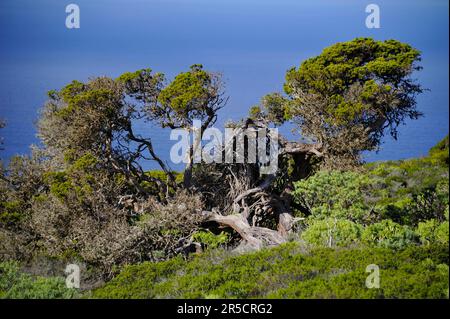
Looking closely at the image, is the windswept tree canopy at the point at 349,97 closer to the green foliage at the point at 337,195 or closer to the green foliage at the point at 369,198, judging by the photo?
the green foliage at the point at 369,198

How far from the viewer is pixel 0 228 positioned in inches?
782

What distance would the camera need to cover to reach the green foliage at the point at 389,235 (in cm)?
1495

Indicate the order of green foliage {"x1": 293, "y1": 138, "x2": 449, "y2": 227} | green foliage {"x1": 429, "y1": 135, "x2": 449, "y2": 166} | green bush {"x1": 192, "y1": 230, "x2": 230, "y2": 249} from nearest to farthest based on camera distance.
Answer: green foliage {"x1": 429, "y1": 135, "x2": 449, "y2": 166}
green foliage {"x1": 293, "y1": 138, "x2": 449, "y2": 227}
green bush {"x1": 192, "y1": 230, "x2": 230, "y2": 249}

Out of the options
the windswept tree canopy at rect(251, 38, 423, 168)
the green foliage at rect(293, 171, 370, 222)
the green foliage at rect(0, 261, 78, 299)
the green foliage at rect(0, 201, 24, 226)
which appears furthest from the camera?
the windswept tree canopy at rect(251, 38, 423, 168)

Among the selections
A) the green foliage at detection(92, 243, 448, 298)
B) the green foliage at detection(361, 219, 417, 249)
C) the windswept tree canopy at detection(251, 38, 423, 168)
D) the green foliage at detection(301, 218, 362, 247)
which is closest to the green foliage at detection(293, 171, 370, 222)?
A: the green foliage at detection(301, 218, 362, 247)

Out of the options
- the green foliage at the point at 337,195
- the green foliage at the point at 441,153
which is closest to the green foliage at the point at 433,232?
the green foliage at the point at 337,195

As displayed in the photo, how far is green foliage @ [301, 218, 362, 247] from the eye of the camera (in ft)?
51.9

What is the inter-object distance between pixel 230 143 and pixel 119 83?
14.1 ft

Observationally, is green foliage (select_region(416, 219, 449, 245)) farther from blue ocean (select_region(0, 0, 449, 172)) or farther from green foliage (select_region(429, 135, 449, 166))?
blue ocean (select_region(0, 0, 449, 172))

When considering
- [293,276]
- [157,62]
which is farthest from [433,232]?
[157,62]

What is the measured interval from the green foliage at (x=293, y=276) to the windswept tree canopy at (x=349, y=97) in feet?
22.1

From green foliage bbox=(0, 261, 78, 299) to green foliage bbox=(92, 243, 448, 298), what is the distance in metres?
0.88
